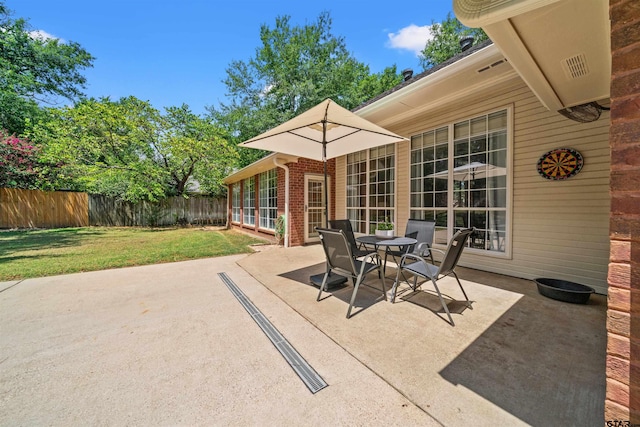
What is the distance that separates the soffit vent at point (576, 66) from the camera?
2436 mm

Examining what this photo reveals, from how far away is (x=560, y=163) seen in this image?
370 cm

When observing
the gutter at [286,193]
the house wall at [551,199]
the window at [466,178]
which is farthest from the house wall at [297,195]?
the house wall at [551,199]

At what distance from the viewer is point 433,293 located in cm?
352

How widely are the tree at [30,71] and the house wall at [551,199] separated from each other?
18.8 metres

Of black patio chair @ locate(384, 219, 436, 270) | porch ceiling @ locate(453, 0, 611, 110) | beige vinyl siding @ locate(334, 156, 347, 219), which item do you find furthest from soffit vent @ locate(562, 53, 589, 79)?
beige vinyl siding @ locate(334, 156, 347, 219)

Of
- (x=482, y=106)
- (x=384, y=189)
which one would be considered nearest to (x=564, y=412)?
(x=482, y=106)

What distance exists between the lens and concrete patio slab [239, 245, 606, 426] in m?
1.57

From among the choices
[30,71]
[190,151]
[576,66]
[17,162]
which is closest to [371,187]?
[576,66]

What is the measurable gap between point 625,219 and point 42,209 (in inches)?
721

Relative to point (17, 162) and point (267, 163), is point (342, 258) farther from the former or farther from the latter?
point (17, 162)

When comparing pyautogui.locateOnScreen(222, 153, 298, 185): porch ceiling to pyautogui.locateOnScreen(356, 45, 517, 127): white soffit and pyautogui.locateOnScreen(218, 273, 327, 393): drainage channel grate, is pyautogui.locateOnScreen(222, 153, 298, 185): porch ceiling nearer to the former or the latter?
pyautogui.locateOnScreen(356, 45, 517, 127): white soffit

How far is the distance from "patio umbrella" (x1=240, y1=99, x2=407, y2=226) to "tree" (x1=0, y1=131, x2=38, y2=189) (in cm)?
1463

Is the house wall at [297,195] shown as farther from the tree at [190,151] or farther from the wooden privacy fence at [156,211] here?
the wooden privacy fence at [156,211]

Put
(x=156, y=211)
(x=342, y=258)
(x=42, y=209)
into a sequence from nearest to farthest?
(x=342, y=258)
(x=42, y=209)
(x=156, y=211)
